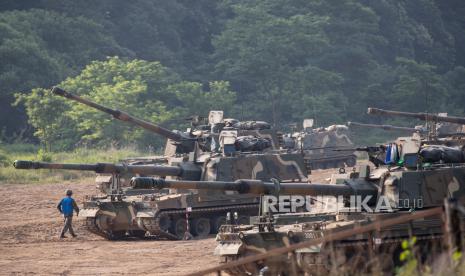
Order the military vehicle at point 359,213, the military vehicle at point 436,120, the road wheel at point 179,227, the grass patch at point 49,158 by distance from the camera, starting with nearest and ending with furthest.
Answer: the military vehicle at point 359,213 < the road wheel at point 179,227 < the military vehicle at point 436,120 < the grass patch at point 49,158

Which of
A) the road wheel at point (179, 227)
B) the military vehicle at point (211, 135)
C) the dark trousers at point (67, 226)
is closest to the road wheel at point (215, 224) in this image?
the road wheel at point (179, 227)

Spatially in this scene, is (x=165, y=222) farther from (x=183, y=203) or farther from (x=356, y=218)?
(x=356, y=218)

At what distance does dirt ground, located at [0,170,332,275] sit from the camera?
19.6 metres

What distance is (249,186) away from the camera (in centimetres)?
1532

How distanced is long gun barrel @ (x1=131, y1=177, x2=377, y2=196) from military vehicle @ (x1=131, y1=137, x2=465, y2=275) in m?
0.01

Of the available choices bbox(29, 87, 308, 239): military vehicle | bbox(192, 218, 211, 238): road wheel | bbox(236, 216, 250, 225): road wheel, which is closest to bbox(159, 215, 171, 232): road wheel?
bbox(29, 87, 308, 239): military vehicle

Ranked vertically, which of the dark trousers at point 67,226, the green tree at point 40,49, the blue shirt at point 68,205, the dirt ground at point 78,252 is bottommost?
the dirt ground at point 78,252

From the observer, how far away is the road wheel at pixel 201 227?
25203 millimetres

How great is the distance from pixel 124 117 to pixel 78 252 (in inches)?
170

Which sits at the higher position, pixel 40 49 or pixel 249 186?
pixel 40 49

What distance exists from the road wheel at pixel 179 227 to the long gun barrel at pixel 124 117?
2886 mm

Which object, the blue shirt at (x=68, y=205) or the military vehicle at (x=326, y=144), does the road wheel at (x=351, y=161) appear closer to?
the military vehicle at (x=326, y=144)

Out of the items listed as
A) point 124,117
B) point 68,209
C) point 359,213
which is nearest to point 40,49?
point 124,117

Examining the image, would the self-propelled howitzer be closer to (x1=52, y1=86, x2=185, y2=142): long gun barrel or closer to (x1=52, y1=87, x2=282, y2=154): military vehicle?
(x1=52, y1=86, x2=185, y2=142): long gun barrel
